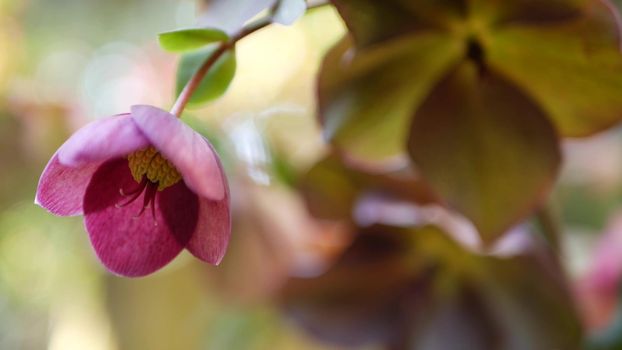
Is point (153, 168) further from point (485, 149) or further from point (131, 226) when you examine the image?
point (485, 149)

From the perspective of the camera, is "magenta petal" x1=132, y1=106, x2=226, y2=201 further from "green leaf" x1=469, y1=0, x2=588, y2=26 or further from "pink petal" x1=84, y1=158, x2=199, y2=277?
"green leaf" x1=469, y1=0, x2=588, y2=26

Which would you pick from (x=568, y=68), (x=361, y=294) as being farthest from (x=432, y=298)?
(x=568, y=68)

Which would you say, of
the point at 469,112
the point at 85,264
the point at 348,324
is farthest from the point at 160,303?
the point at 469,112

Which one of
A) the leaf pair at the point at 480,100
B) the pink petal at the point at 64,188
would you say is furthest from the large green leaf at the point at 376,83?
the pink petal at the point at 64,188

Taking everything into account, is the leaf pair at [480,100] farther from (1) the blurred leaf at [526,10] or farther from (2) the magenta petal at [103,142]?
(2) the magenta petal at [103,142]

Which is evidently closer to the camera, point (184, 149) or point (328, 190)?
point (184, 149)
